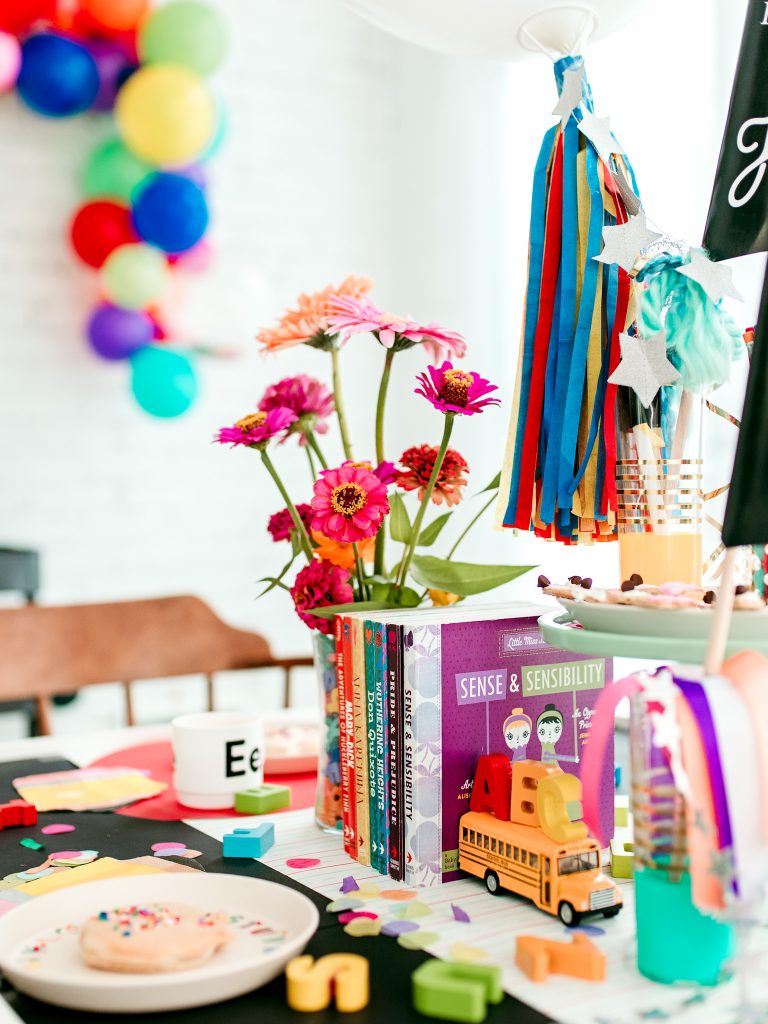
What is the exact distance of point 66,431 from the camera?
105 inches

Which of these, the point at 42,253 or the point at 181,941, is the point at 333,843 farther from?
the point at 42,253

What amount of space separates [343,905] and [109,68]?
244 centimetres

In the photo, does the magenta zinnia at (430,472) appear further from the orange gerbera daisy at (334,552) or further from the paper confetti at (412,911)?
the paper confetti at (412,911)

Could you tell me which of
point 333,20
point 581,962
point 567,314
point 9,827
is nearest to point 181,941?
point 581,962

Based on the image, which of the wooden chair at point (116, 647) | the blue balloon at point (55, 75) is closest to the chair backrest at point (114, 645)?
the wooden chair at point (116, 647)

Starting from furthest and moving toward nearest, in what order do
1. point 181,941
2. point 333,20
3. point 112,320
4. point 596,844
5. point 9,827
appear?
1. point 333,20
2. point 112,320
3. point 9,827
4. point 596,844
5. point 181,941

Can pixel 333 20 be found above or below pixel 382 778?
above

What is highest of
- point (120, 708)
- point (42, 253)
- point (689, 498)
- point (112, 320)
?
point (42, 253)

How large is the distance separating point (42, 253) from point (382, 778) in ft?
7.24

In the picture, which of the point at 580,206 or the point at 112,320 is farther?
the point at 112,320

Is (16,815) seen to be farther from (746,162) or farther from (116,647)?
(746,162)

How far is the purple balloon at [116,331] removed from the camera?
2604 mm

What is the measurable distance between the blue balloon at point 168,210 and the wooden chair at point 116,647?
1224 millimetres

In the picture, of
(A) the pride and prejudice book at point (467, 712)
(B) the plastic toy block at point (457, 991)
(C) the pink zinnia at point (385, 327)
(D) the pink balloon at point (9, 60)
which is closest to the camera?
(B) the plastic toy block at point (457, 991)
